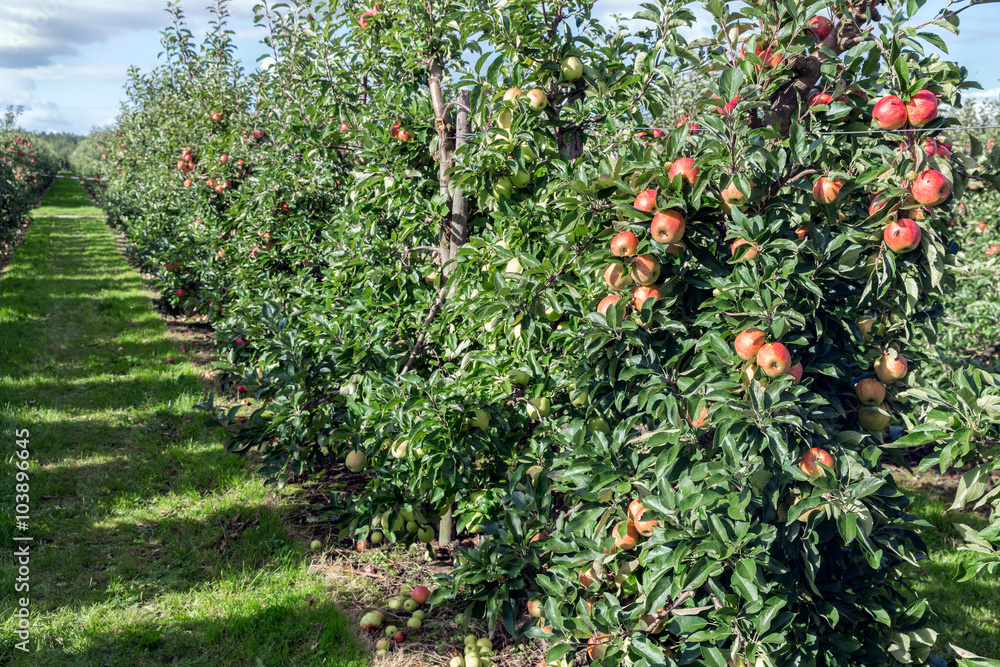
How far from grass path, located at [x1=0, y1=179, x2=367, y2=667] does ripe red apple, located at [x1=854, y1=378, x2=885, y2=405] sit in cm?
234

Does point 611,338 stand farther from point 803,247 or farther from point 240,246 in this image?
point 240,246

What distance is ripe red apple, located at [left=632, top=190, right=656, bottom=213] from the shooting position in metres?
1.87

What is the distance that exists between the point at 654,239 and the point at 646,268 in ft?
0.31

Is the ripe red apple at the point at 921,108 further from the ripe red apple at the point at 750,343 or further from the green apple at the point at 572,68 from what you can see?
the green apple at the point at 572,68

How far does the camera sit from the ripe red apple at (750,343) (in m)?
1.76

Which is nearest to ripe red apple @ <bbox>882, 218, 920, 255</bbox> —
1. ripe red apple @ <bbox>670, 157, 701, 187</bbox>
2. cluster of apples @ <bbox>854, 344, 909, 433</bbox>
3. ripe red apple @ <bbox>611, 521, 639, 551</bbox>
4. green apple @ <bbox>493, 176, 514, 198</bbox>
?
cluster of apples @ <bbox>854, 344, 909, 433</bbox>

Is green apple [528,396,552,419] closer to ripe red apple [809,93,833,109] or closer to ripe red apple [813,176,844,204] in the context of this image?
ripe red apple [813,176,844,204]

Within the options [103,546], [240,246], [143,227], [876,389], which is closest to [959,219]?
[876,389]

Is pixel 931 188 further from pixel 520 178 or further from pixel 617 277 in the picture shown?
pixel 520 178

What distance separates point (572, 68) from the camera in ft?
9.08

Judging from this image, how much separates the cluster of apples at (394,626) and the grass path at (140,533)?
4.5 inches

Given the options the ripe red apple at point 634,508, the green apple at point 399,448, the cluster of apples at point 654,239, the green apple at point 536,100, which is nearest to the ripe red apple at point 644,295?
the cluster of apples at point 654,239

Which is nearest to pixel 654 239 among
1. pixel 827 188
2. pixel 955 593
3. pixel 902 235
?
pixel 827 188

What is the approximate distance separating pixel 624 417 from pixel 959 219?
20.6 feet
